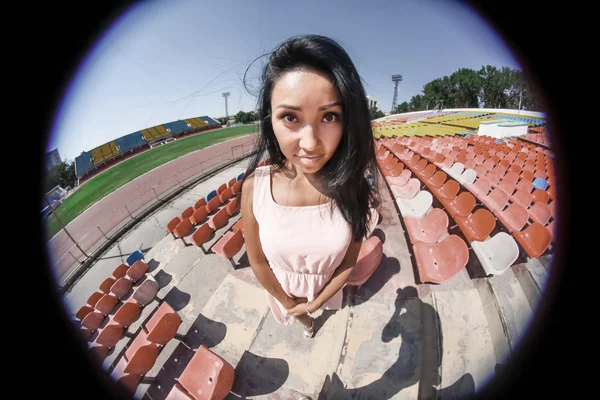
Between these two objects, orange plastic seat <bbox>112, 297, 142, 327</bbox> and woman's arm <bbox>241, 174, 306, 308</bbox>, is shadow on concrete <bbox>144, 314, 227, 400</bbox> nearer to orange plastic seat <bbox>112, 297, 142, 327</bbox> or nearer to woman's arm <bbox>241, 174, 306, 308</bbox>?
orange plastic seat <bbox>112, 297, 142, 327</bbox>

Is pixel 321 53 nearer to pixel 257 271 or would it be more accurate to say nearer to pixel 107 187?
pixel 257 271

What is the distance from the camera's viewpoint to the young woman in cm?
78

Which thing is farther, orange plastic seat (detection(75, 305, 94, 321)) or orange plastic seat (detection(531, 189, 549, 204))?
orange plastic seat (detection(531, 189, 549, 204))

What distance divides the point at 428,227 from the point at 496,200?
2256mm

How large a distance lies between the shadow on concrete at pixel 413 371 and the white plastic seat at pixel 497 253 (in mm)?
972

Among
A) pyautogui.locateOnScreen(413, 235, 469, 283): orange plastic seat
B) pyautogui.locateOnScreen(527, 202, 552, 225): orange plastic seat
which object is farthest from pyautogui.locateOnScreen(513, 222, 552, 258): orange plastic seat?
pyautogui.locateOnScreen(527, 202, 552, 225): orange plastic seat

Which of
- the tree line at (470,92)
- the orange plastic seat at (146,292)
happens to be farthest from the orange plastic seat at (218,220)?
the tree line at (470,92)

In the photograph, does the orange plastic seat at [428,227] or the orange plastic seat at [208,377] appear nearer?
the orange plastic seat at [208,377]

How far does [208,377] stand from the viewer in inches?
75.0

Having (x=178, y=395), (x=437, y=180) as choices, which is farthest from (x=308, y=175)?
(x=437, y=180)

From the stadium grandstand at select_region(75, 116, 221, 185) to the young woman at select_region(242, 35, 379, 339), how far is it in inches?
657

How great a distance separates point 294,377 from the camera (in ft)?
6.47

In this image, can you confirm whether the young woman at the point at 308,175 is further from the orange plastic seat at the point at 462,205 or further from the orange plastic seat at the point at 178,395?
the orange plastic seat at the point at 462,205

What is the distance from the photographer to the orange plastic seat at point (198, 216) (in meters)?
5.83
